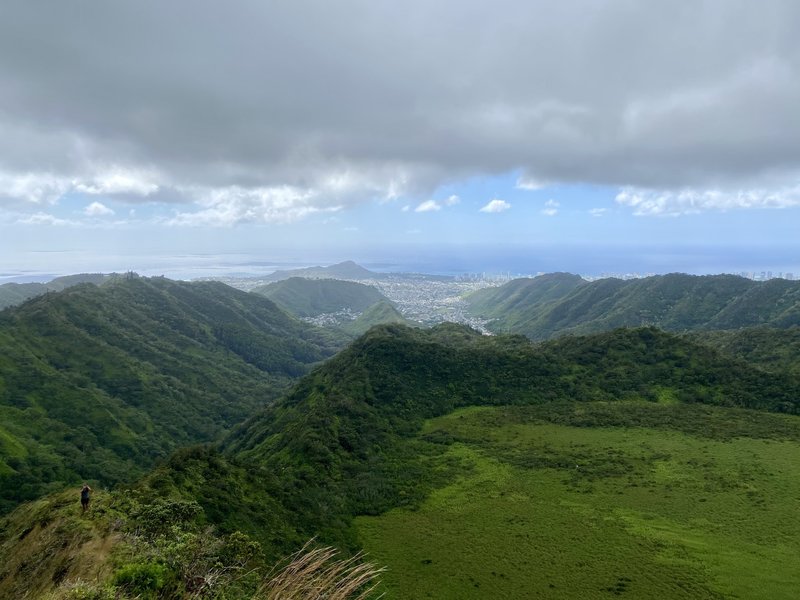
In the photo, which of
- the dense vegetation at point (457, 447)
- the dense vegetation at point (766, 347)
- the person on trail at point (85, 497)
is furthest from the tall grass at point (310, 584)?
the dense vegetation at point (766, 347)

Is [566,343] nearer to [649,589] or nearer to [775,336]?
[775,336]

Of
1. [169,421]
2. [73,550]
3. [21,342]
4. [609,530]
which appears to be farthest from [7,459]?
[609,530]

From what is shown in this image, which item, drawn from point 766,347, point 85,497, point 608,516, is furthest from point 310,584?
point 766,347

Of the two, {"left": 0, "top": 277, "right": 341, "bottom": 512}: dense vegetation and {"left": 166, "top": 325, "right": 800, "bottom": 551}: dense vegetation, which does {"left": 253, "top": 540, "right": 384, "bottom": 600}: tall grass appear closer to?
{"left": 166, "top": 325, "right": 800, "bottom": 551}: dense vegetation

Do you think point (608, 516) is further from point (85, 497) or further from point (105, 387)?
point (105, 387)

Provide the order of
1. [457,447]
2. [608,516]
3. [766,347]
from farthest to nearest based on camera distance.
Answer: [766,347] → [457,447] → [608,516]

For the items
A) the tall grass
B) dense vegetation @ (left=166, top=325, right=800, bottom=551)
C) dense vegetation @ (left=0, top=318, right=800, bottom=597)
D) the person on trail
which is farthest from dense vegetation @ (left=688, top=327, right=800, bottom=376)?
the person on trail
